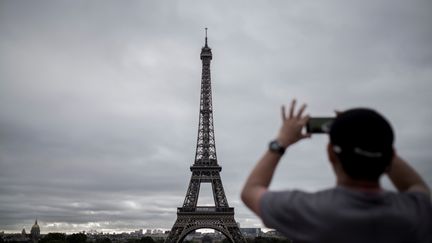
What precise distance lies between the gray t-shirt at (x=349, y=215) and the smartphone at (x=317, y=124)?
40cm

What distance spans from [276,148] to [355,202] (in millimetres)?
548

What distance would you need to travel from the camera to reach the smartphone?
2422mm

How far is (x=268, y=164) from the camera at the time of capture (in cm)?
244

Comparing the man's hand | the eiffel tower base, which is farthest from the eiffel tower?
the man's hand

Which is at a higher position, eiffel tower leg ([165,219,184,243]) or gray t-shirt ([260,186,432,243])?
gray t-shirt ([260,186,432,243])

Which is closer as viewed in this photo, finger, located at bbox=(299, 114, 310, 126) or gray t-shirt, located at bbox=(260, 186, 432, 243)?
gray t-shirt, located at bbox=(260, 186, 432, 243)

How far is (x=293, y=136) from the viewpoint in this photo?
2543 millimetres

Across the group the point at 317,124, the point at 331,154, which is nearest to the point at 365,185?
the point at 331,154

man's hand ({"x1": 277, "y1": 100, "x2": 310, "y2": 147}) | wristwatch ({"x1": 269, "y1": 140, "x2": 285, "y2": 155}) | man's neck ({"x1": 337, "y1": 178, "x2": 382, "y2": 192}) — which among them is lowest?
man's neck ({"x1": 337, "y1": 178, "x2": 382, "y2": 192})

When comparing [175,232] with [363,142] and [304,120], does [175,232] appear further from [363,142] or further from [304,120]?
[363,142]

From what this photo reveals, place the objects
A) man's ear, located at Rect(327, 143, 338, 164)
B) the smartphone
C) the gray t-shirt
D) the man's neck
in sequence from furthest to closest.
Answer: the smartphone → man's ear, located at Rect(327, 143, 338, 164) → the man's neck → the gray t-shirt

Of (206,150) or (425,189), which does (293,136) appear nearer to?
(425,189)

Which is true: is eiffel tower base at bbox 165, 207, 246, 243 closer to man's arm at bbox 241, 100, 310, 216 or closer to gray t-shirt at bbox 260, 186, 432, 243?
man's arm at bbox 241, 100, 310, 216

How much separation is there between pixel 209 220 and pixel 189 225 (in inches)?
112
